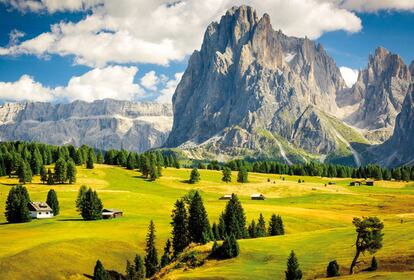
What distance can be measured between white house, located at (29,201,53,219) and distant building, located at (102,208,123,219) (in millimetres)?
14943

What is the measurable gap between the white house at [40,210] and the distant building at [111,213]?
1494 centimetres

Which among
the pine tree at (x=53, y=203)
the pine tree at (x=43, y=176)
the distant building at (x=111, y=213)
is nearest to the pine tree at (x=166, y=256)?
the distant building at (x=111, y=213)

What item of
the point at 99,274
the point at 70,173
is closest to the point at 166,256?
the point at 99,274

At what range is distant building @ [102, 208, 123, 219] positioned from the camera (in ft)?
427

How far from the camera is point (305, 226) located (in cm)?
11806

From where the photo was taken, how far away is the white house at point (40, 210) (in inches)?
5177

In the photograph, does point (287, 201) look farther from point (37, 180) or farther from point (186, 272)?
point (186, 272)

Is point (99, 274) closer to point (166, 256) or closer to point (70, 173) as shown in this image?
point (166, 256)

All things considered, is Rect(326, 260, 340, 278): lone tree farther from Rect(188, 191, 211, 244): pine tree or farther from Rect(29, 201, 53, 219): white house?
Rect(29, 201, 53, 219): white house

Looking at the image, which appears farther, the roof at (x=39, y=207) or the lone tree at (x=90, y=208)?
the roof at (x=39, y=207)

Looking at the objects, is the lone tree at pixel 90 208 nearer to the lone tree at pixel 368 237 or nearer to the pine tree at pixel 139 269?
the pine tree at pixel 139 269

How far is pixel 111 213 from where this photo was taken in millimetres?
130625

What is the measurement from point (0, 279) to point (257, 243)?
41.0 meters

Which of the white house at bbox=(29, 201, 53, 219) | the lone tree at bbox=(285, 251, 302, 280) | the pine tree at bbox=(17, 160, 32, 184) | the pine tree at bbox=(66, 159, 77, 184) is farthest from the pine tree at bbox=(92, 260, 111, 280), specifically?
the pine tree at bbox=(66, 159, 77, 184)
